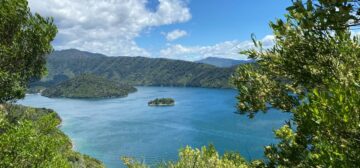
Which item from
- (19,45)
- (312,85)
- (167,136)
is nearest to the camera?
(312,85)

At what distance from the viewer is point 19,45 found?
16844 mm

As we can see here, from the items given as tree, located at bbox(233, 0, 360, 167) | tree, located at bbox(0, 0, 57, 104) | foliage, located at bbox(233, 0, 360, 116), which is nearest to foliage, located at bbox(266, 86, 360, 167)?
tree, located at bbox(233, 0, 360, 167)

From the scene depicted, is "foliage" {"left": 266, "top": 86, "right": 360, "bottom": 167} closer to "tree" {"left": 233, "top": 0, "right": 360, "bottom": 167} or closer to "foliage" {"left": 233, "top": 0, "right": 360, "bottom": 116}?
"tree" {"left": 233, "top": 0, "right": 360, "bottom": 167}

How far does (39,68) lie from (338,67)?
15.1 metres

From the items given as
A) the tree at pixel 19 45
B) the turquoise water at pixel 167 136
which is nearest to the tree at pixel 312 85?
the tree at pixel 19 45

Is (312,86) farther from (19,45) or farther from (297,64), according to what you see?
(19,45)

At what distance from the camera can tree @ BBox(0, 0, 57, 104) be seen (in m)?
16.0

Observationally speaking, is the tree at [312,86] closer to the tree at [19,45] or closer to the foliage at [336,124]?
the foliage at [336,124]

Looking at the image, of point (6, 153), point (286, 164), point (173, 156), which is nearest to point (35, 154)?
point (6, 153)

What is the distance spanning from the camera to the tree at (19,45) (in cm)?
1598

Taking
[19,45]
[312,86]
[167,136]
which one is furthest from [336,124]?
[167,136]

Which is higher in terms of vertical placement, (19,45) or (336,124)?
(19,45)

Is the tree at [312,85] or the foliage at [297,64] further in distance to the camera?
the foliage at [297,64]

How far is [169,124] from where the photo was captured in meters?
179
